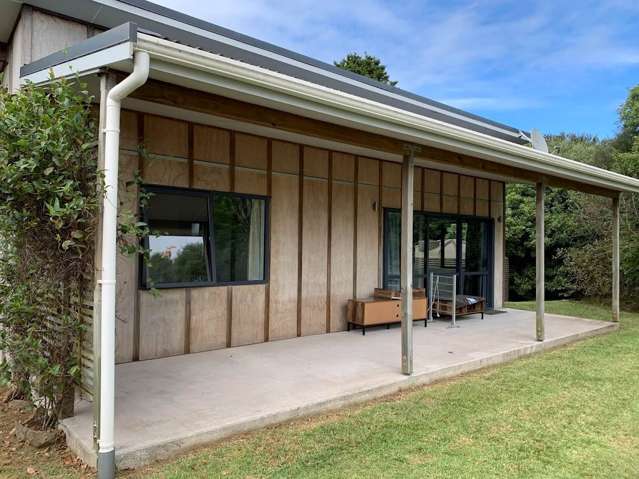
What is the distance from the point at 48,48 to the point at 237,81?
2.25 m

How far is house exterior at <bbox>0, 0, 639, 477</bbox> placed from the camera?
332 centimetres

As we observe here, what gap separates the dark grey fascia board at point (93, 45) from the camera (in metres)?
2.89

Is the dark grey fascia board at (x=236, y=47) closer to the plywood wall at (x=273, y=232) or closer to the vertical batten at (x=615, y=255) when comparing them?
the plywood wall at (x=273, y=232)

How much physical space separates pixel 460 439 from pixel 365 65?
23.2 m

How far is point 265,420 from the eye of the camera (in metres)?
3.79

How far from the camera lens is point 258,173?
20.7 ft

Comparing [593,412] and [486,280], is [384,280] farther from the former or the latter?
[593,412]

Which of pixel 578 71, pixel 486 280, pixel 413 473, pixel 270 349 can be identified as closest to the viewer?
pixel 413 473

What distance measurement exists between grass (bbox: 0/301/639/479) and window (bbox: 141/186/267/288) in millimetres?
2455

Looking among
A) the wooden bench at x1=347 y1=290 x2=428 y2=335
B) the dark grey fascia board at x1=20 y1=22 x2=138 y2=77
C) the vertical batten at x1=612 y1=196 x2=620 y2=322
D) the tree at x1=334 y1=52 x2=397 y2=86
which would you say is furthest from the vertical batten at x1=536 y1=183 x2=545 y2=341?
the tree at x1=334 y1=52 x2=397 y2=86

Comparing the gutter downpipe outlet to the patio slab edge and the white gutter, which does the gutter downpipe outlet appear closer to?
the patio slab edge

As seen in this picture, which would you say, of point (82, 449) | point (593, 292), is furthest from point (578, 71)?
point (82, 449)

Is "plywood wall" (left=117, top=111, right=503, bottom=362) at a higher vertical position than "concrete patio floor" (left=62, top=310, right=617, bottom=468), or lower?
higher

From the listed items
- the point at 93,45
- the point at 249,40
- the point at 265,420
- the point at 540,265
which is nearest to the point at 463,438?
the point at 265,420
